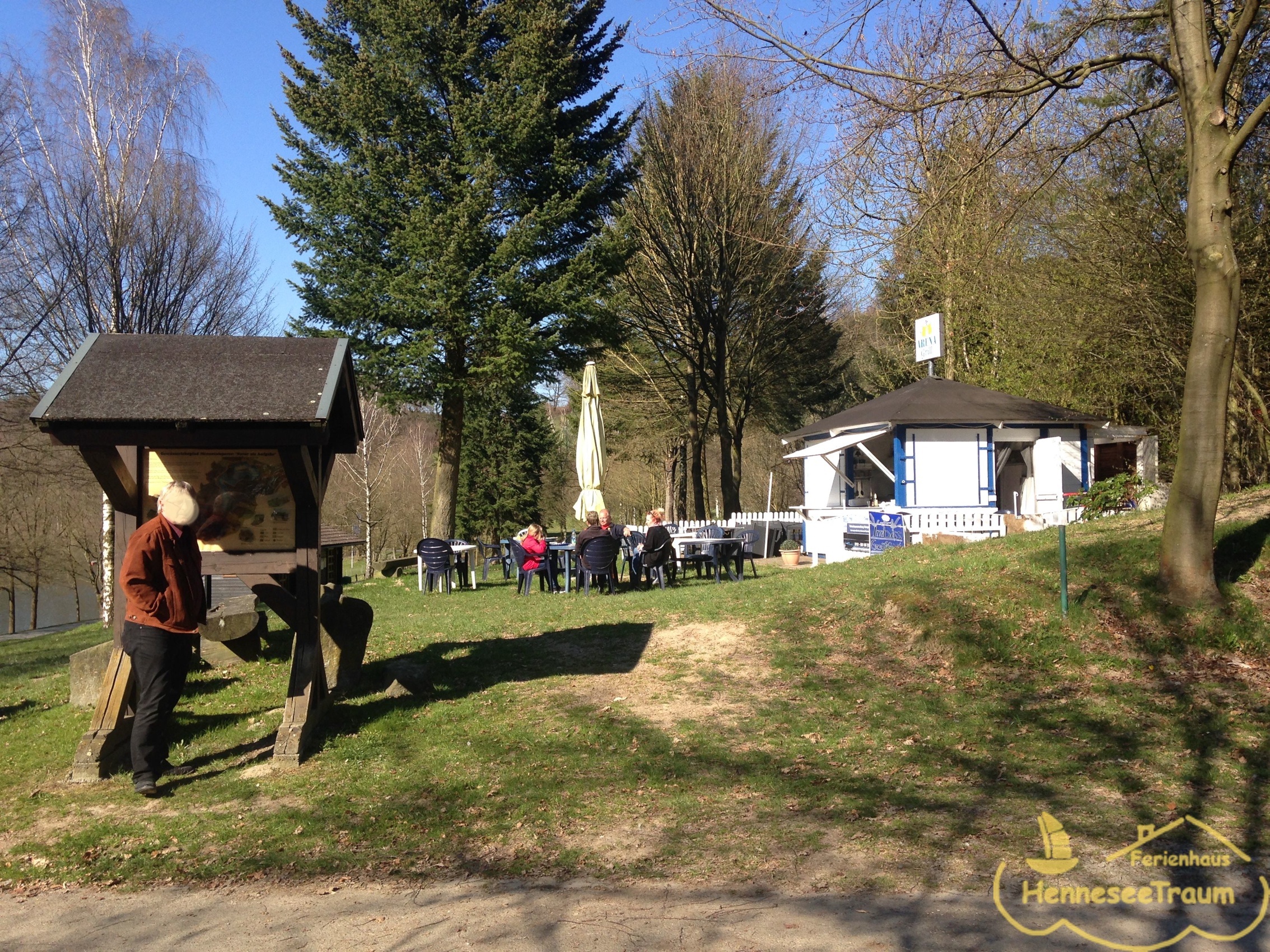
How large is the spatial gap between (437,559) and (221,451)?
9.06m

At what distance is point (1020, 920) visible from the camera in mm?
3939

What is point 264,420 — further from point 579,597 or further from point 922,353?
point 922,353

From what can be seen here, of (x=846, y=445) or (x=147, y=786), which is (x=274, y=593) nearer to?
(x=147, y=786)

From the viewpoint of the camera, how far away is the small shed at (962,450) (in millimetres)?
20031

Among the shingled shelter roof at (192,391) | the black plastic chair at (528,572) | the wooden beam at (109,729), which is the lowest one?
the wooden beam at (109,729)

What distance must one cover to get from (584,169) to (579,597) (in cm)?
1092

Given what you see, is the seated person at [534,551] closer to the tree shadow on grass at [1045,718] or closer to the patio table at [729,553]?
the patio table at [729,553]

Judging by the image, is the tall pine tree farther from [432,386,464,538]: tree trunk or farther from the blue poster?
the blue poster

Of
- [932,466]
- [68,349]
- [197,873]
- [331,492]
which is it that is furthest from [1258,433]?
[331,492]

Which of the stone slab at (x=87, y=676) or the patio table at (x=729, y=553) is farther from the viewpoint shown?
the patio table at (x=729, y=553)

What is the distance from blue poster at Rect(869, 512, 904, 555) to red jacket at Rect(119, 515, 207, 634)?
1346 centimetres

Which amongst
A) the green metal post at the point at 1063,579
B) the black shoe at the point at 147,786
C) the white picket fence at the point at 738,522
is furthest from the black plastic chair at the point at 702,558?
the black shoe at the point at 147,786

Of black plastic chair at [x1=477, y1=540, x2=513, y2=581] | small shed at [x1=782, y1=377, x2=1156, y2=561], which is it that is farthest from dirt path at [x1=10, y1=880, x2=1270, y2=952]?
small shed at [x1=782, y1=377, x2=1156, y2=561]

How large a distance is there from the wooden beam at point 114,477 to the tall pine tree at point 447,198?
12.7 meters
